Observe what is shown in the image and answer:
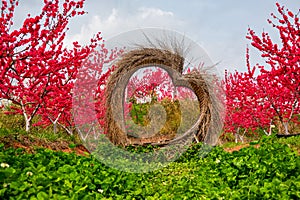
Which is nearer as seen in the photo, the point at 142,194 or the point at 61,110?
the point at 142,194

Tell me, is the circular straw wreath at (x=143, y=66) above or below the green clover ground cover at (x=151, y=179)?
above

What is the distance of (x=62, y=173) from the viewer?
3.48 metres

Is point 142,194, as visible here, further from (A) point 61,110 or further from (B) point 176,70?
(A) point 61,110

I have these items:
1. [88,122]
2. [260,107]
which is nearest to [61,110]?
[88,122]

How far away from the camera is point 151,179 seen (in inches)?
215

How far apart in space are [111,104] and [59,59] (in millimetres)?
2470

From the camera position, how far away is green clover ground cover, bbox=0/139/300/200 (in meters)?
2.87

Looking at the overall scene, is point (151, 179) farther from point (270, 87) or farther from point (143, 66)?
point (270, 87)

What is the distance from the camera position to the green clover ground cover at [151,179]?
9.41 ft

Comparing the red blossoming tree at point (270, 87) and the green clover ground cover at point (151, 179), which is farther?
the red blossoming tree at point (270, 87)

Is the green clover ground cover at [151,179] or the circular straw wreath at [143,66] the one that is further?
the circular straw wreath at [143,66]

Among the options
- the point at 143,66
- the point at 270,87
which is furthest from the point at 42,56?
the point at 270,87

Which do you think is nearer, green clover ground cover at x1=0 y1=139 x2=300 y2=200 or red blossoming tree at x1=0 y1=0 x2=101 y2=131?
green clover ground cover at x1=0 y1=139 x2=300 y2=200

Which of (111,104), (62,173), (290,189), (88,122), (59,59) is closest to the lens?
(290,189)
